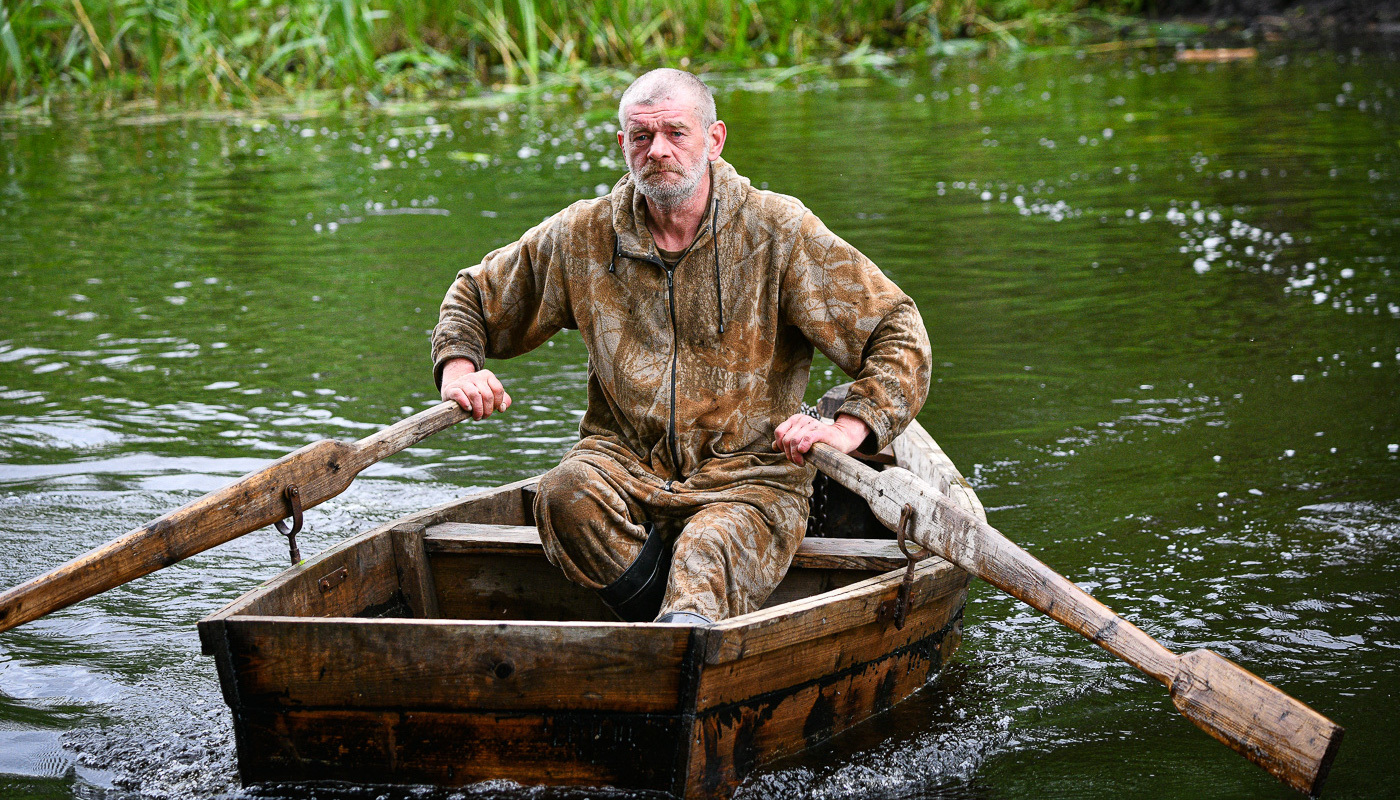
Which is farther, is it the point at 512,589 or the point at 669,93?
the point at 512,589

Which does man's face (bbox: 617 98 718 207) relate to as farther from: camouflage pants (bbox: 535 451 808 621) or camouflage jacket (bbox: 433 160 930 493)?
camouflage pants (bbox: 535 451 808 621)

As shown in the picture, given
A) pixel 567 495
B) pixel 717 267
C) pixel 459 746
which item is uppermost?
pixel 717 267

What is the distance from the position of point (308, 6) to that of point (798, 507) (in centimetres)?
1233

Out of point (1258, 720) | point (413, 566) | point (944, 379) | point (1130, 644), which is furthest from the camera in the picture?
point (944, 379)

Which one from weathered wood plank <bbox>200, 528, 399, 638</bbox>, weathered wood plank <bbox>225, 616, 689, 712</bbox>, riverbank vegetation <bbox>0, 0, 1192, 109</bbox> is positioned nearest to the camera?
weathered wood plank <bbox>225, 616, 689, 712</bbox>

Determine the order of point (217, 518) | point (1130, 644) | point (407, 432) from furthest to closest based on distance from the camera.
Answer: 1. point (407, 432)
2. point (217, 518)
3. point (1130, 644)

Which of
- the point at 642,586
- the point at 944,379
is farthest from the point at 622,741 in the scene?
the point at 944,379

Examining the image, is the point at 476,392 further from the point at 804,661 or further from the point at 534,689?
the point at 804,661

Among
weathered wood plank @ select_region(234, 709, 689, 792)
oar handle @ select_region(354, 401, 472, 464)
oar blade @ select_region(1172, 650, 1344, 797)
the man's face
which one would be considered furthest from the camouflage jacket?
oar blade @ select_region(1172, 650, 1344, 797)

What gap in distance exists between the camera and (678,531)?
369 centimetres

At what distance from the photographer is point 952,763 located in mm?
3604

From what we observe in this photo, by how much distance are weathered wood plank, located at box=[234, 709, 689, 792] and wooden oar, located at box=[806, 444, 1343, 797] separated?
2.57 ft

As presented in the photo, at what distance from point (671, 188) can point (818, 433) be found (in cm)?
70

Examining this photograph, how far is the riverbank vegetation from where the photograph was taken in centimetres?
1446
